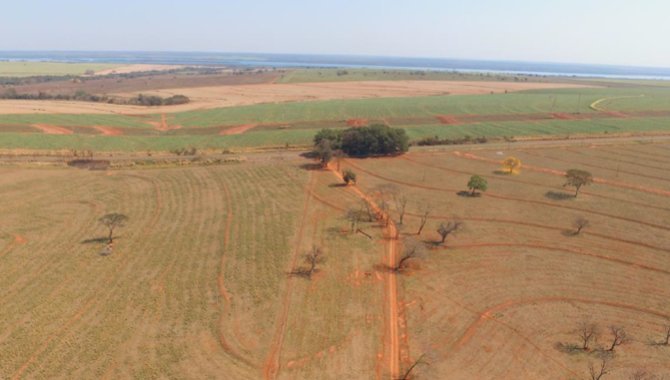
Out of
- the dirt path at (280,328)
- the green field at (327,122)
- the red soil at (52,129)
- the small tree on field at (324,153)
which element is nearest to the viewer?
the dirt path at (280,328)

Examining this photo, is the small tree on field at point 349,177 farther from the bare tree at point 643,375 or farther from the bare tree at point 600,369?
the bare tree at point 643,375

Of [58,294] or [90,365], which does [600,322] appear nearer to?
[90,365]

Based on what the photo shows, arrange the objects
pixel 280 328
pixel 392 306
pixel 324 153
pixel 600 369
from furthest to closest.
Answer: pixel 324 153, pixel 392 306, pixel 280 328, pixel 600 369

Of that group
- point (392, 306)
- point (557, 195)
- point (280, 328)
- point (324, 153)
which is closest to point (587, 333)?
point (392, 306)

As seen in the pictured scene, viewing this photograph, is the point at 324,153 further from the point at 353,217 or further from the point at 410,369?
the point at 410,369

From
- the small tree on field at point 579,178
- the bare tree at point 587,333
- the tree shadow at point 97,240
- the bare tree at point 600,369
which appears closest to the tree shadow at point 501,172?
the small tree on field at point 579,178

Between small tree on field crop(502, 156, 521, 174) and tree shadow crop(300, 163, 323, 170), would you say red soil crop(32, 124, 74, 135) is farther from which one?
small tree on field crop(502, 156, 521, 174)

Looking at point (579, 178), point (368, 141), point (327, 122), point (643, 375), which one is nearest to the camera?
point (643, 375)

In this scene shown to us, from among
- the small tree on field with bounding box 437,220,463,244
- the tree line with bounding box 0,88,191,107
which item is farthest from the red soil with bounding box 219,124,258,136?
the small tree on field with bounding box 437,220,463,244
